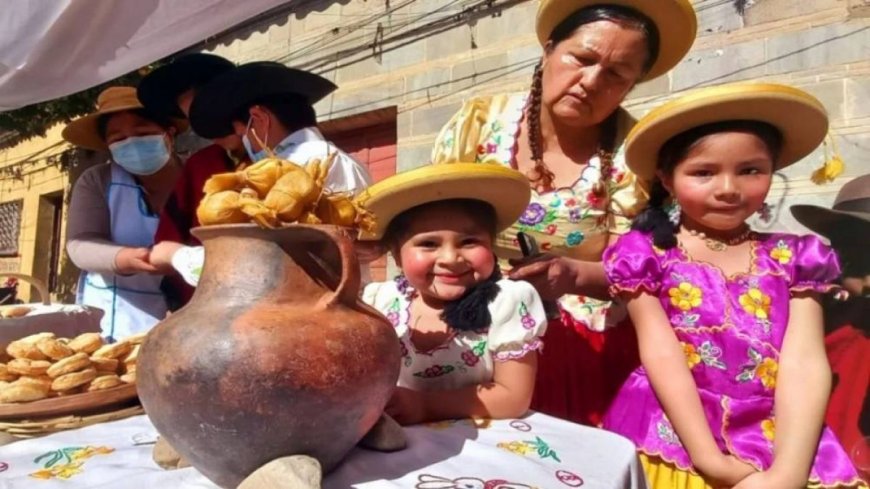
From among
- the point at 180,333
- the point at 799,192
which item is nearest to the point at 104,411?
the point at 180,333

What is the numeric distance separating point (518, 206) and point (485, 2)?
306cm

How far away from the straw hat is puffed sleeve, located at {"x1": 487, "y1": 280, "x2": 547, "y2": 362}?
5.59 ft

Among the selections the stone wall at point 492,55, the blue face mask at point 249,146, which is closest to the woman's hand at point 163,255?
the blue face mask at point 249,146

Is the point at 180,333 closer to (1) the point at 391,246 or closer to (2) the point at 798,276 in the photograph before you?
(1) the point at 391,246

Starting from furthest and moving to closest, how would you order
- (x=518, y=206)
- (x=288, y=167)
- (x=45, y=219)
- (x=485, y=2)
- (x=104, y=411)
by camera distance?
1. (x=45, y=219)
2. (x=485, y=2)
3. (x=518, y=206)
4. (x=104, y=411)
5. (x=288, y=167)

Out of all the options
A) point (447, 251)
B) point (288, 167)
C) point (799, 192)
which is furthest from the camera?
point (799, 192)

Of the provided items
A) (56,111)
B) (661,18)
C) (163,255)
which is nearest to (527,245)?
(661,18)

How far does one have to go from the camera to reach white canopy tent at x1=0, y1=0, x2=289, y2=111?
84.0 inches

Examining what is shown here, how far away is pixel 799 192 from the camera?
3012mm

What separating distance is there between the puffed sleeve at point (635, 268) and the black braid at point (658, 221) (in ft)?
0.09

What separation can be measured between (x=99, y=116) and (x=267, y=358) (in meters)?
2.13

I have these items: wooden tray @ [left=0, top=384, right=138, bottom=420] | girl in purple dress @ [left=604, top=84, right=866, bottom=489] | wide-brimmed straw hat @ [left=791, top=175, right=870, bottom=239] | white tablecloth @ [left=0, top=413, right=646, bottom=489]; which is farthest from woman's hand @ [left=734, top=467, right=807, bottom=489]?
wide-brimmed straw hat @ [left=791, top=175, right=870, bottom=239]

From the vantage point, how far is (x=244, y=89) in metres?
2.05

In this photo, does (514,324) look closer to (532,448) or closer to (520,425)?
(520,425)
